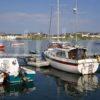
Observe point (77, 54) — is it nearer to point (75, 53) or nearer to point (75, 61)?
point (75, 53)

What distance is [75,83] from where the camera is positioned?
36.8 meters

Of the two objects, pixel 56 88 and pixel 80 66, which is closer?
pixel 56 88

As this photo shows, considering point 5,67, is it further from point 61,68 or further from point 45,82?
A: point 61,68

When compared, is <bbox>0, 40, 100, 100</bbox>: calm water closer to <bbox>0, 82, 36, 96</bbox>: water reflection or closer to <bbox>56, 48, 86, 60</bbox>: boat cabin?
<bbox>0, 82, 36, 96</bbox>: water reflection

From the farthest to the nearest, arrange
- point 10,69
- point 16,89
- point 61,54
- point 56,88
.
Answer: point 61,54
point 10,69
point 56,88
point 16,89

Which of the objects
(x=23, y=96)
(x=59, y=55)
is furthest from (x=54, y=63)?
(x=23, y=96)

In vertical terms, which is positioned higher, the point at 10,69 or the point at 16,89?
the point at 10,69

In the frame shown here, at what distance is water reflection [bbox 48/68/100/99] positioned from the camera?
1265 inches

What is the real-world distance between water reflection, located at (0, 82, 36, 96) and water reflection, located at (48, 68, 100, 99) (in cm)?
331

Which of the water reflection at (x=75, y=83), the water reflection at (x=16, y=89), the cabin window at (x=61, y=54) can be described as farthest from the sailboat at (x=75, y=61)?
the water reflection at (x=16, y=89)

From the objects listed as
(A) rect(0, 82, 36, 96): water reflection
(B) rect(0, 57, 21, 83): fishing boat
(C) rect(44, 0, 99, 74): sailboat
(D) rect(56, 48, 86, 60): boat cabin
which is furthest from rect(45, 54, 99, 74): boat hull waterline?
(B) rect(0, 57, 21, 83): fishing boat

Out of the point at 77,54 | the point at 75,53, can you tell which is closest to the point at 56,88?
the point at 77,54

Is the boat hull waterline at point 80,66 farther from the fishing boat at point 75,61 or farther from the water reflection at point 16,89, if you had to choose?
the water reflection at point 16,89

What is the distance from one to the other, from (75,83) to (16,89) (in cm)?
808
